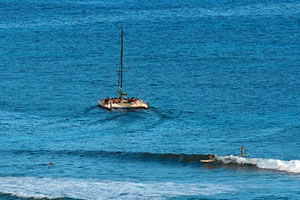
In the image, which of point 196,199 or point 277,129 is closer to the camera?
point 196,199

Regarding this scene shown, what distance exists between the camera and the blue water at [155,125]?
8719cm

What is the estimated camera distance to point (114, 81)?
6575 inches

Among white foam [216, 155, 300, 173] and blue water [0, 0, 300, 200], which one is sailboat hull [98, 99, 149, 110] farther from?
white foam [216, 155, 300, 173]

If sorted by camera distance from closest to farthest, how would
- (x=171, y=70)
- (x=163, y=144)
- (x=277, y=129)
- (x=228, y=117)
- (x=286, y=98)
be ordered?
(x=163, y=144), (x=277, y=129), (x=228, y=117), (x=286, y=98), (x=171, y=70)

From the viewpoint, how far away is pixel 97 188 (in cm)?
8556

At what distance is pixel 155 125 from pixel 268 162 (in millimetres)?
32047

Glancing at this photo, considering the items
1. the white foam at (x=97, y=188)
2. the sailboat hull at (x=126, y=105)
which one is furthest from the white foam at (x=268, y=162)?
the sailboat hull at (x=126, y=105)

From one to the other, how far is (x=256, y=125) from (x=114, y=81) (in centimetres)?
5417

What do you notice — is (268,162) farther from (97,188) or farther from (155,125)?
(155,125)

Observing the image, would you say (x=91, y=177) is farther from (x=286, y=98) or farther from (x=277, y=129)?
(x=286, y=98)

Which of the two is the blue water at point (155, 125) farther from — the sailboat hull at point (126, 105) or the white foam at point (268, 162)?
the sailboat hull at point (126, 105)

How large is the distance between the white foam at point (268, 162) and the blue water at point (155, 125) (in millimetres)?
162

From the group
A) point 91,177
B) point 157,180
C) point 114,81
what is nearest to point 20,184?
point 91,177

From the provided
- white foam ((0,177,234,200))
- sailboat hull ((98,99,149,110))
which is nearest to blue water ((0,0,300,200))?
white foam ((0,177,234,200))
